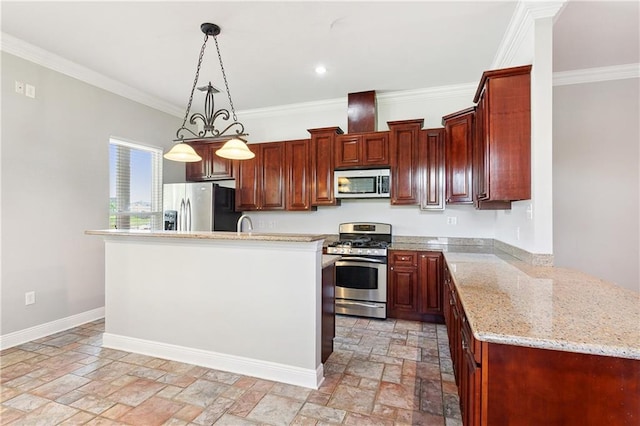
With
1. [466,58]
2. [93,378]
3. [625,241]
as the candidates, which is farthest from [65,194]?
[625,241]

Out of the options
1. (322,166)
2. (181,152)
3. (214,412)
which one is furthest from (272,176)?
(214,412)

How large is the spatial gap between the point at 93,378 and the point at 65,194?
7.02ft

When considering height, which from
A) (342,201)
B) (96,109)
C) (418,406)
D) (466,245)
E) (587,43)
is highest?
(587,43)

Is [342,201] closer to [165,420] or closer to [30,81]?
[165,420]

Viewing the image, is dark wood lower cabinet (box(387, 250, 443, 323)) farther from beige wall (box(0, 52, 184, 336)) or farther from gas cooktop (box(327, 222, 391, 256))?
beige wall (box(0, 52, 184, 336))

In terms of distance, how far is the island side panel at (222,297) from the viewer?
2.36 metres

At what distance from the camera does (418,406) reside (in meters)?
2.09

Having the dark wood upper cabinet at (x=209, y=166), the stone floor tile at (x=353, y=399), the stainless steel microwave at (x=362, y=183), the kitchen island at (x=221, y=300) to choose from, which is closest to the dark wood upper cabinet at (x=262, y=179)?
the dark wood upper cabinet at (x=209, y=166)

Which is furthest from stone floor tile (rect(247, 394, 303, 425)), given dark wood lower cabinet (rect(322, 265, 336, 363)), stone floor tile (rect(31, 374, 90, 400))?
stone floor tile (rect(31, 374, 90, 400))

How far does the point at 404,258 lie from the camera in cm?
379

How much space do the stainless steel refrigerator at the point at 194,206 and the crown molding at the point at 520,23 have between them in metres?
3.82

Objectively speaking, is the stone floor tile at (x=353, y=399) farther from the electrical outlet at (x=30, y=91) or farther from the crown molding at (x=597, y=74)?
the electrical outlet at (x=30, y=91)

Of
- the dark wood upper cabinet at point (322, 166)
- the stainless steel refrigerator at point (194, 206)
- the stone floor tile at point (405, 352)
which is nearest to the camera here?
Result: the stone floor tile at point (405, 352)

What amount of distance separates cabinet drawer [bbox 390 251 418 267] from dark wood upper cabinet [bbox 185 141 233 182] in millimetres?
2798
